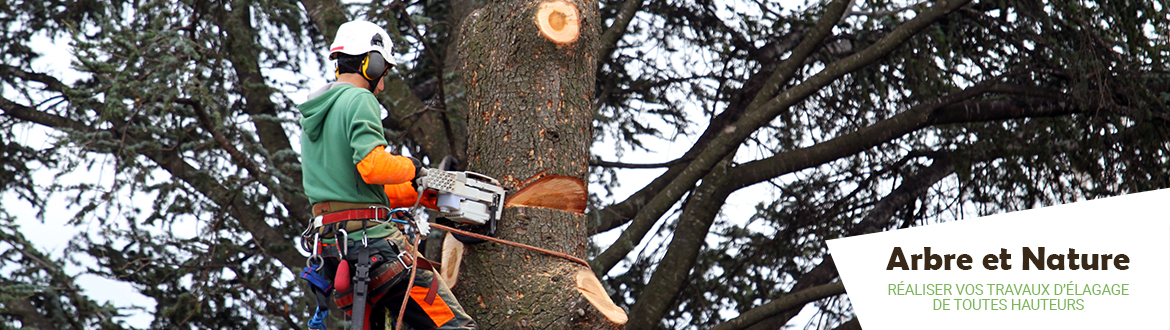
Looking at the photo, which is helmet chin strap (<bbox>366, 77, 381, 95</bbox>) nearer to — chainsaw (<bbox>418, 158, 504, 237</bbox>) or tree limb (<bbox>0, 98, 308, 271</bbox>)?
chainsaw (<bbox>418, 158, 504, 237</bbox>)

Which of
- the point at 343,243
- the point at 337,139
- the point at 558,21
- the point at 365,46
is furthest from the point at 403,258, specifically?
the point at 558,21

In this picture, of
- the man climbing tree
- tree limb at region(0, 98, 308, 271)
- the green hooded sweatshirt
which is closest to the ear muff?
the man climbing tree

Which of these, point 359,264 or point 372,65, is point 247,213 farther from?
point 359,264

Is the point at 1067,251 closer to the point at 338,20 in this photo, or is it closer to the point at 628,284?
the point at 628,284

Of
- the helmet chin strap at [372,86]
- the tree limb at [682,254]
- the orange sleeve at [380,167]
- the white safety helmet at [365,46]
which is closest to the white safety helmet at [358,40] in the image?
the white safety helmet at [365,46]

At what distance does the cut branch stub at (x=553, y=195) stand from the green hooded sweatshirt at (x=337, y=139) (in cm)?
51

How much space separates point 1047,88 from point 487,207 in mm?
4387

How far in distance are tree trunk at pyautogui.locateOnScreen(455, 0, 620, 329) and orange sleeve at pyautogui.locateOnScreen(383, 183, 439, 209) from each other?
227mm

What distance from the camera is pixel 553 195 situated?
378 centimetres

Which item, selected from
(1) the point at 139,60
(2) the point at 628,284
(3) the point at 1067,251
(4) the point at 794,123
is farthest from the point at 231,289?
(3) the point at 1067,251

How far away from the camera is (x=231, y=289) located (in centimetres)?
657

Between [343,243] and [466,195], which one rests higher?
[466,195]

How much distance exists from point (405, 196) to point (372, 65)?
0.57 metres

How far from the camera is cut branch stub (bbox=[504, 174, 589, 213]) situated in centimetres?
372
